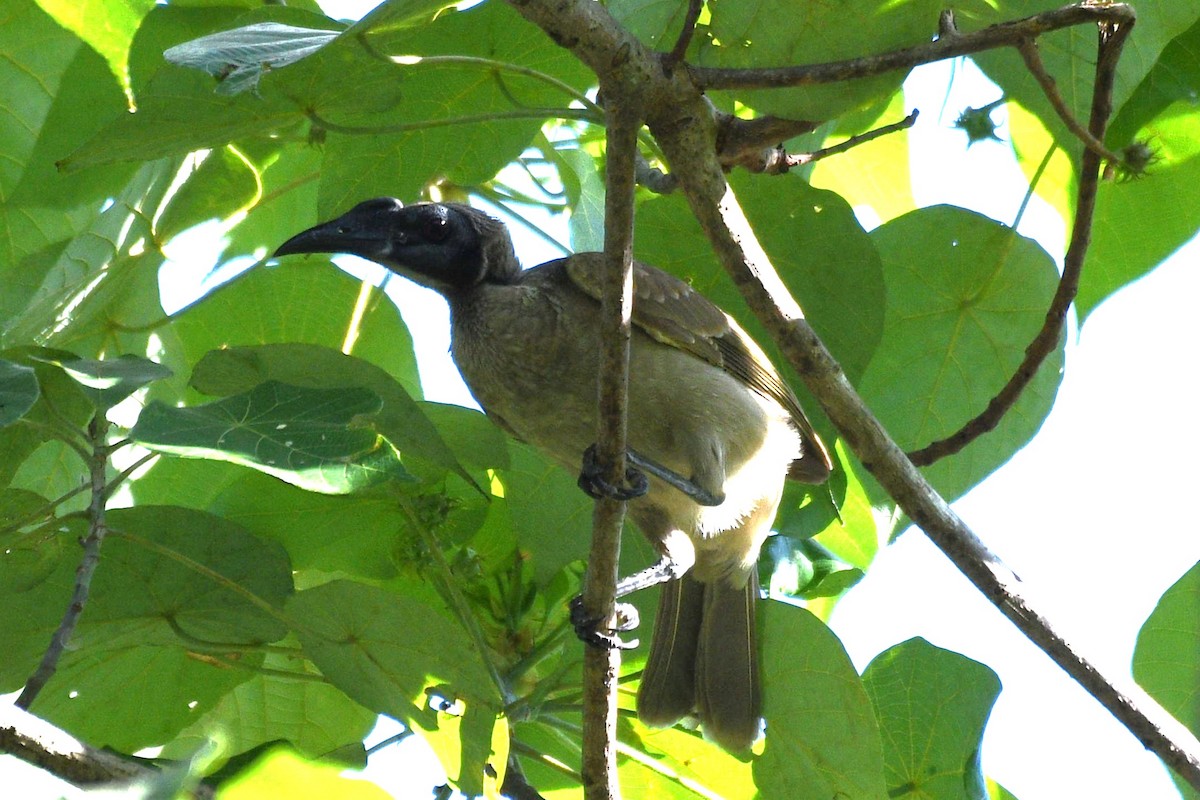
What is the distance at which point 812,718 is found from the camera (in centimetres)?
248

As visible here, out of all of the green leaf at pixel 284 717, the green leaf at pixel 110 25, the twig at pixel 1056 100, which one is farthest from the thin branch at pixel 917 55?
the green leaf at pixel 284 717

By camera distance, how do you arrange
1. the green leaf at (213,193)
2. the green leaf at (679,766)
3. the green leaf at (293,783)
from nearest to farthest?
1. the green leaf at (293,783)
2. the green leaf at (213,193)
3. the green leaf at (679,766)

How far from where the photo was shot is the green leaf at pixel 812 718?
2.38 meters

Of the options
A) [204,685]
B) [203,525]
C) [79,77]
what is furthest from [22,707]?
[79,77]

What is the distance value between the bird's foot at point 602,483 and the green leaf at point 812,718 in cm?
38

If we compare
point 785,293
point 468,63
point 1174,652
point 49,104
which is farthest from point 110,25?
point 1174,652

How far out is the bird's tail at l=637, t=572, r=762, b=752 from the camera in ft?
9.46

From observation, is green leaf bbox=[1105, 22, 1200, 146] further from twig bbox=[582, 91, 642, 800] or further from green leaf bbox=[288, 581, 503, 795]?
green leaf bbox=[288, 581, 503, 795]

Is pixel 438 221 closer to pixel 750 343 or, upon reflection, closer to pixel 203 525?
pixel 750 343

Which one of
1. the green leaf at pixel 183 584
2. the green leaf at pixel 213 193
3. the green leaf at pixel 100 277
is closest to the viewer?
the green leaf at pixel 183 584

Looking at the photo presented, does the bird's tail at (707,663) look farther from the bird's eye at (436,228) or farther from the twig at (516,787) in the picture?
the bird's eye at (436,228)

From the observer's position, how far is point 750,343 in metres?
3.22

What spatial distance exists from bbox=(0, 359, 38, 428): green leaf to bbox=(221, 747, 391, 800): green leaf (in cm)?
68

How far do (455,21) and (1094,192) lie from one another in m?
1.28
